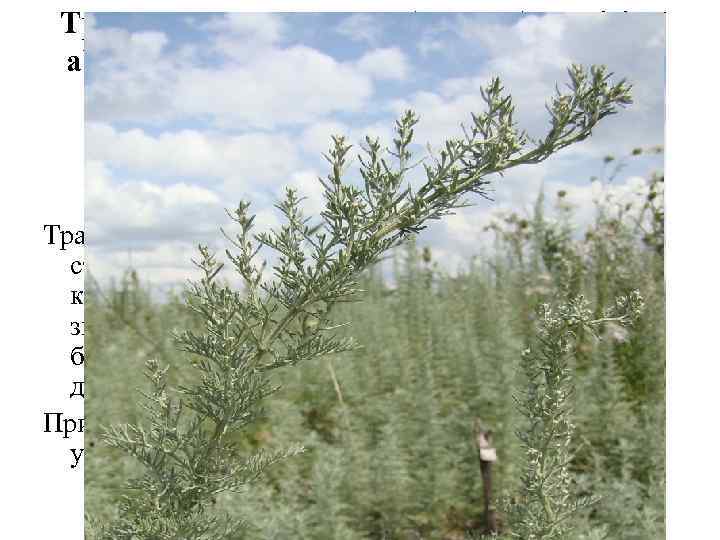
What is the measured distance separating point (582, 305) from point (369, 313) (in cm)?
435

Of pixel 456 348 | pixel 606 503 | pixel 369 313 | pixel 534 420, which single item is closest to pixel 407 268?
pixel 369 313

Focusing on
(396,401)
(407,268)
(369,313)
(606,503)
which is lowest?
(606,503)

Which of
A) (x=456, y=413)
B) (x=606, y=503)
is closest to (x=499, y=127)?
(x=606, y=503)

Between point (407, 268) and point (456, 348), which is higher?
point (407, 268)

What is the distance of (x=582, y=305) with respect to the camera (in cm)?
151

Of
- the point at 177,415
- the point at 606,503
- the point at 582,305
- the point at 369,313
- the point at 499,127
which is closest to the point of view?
the point at 499,127

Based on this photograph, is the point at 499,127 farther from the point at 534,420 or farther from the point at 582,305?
the point at 534,420

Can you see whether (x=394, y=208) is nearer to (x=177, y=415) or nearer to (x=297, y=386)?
(x=177, y=415)

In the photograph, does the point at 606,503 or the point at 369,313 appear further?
the point at 369,313

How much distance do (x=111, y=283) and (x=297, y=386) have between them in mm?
2858

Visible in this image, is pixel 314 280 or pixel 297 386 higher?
pixel 314 280

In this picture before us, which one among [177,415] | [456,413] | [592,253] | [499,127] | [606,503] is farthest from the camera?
[592,253]

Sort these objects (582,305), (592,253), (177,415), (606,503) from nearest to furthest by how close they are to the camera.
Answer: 1. (177,415)
2. (582,305)
3. (606,503)
4. (592,253)

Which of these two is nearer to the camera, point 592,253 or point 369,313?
point 369,313
